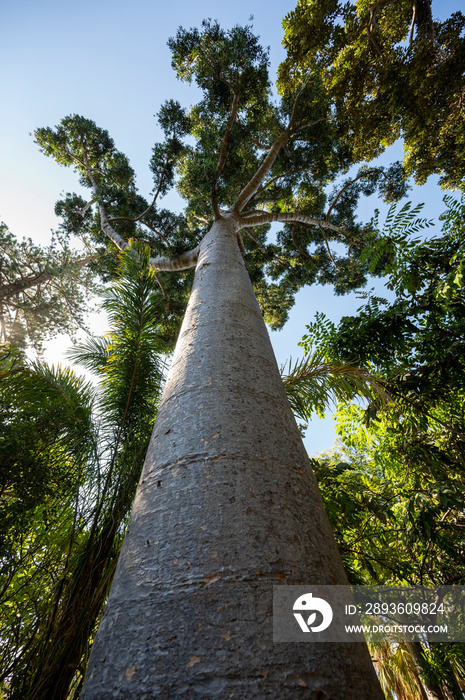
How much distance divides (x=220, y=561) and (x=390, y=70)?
9.77 metres

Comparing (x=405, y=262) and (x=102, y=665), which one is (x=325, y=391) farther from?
(x=102, y=665)

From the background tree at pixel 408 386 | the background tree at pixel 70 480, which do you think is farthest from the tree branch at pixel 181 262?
the background tree at pixel 408 386

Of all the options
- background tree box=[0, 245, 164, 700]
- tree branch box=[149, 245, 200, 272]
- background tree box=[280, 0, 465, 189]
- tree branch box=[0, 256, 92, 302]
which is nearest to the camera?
background tree box=[0, 245, 164, 700]

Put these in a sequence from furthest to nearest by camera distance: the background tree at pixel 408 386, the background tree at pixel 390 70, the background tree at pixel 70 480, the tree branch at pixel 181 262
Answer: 1. the background tree at pixel 390 70
2. the tree branch at pixel 181 262
3. the background tree at pixel 408 386
4. the background tree at pixel 70 480

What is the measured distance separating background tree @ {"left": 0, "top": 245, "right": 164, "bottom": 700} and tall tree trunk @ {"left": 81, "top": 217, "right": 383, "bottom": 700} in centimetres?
106

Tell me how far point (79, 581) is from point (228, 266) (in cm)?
222

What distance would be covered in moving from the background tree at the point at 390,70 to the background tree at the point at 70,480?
6799mm

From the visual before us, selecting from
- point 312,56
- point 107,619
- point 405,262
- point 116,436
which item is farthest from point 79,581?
point 312,56

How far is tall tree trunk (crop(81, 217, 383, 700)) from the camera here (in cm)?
52

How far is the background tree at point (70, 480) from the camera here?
1.43 m

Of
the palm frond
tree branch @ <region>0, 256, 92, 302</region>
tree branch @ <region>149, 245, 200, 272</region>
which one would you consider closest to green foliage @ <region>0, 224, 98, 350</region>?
tree branch @ <region>0, 256, 92, 302</region>

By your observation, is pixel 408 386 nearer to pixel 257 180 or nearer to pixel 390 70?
pixel 257 180

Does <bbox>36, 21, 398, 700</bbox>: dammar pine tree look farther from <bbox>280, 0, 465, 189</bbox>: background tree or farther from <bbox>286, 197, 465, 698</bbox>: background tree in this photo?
<bbox>280, 0, 465, 189</bbox>: background tree

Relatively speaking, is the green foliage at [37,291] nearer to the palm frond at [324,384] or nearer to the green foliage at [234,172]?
the green foliage at [234,172]
